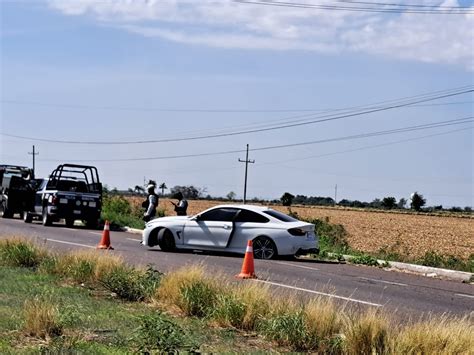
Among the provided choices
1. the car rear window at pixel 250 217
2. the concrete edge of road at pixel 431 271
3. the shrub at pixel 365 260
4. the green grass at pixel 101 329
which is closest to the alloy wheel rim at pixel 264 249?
the car rear window at pixel 250 217

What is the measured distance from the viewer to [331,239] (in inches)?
1029

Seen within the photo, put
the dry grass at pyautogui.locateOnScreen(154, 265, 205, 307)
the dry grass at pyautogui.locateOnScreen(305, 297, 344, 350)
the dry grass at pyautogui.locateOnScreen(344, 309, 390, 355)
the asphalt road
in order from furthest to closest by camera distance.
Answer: the asphalt road → the dry grass at pyautogui.locateOnScreen(154, 265, 205, 307) → the dry grass at pyautogui.locateOnScreen(305, 297, 344, 350) → the dry grass at pyautogui.locateOnScreen(344, 309, 390, 355)

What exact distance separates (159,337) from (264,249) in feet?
43.2

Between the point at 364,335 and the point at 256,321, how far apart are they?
1.67 metres

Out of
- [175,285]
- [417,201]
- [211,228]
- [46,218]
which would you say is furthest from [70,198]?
[417,201]

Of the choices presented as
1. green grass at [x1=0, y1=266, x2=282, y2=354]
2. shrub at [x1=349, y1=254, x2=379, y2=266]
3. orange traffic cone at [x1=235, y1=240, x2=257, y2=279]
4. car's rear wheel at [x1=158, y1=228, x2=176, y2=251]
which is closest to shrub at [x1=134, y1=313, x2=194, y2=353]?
green grass at [x1=0, y1=266, x2=282, y2=354]

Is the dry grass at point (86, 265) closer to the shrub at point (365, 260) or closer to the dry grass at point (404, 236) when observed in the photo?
the shrub at point (365, 260)

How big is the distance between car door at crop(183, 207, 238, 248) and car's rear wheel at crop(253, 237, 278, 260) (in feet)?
2.82

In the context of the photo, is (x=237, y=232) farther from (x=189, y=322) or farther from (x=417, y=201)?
(x=417, y=201)

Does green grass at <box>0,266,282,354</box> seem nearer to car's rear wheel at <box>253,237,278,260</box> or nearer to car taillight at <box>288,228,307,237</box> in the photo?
car's rear wheel at <box>253,237,278,260</box>

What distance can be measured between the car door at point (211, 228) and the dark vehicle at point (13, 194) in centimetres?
1601

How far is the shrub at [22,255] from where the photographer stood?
14.0 metres

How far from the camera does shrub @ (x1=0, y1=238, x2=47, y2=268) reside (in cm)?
1400

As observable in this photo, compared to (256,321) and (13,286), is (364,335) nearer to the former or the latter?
(256,321)
